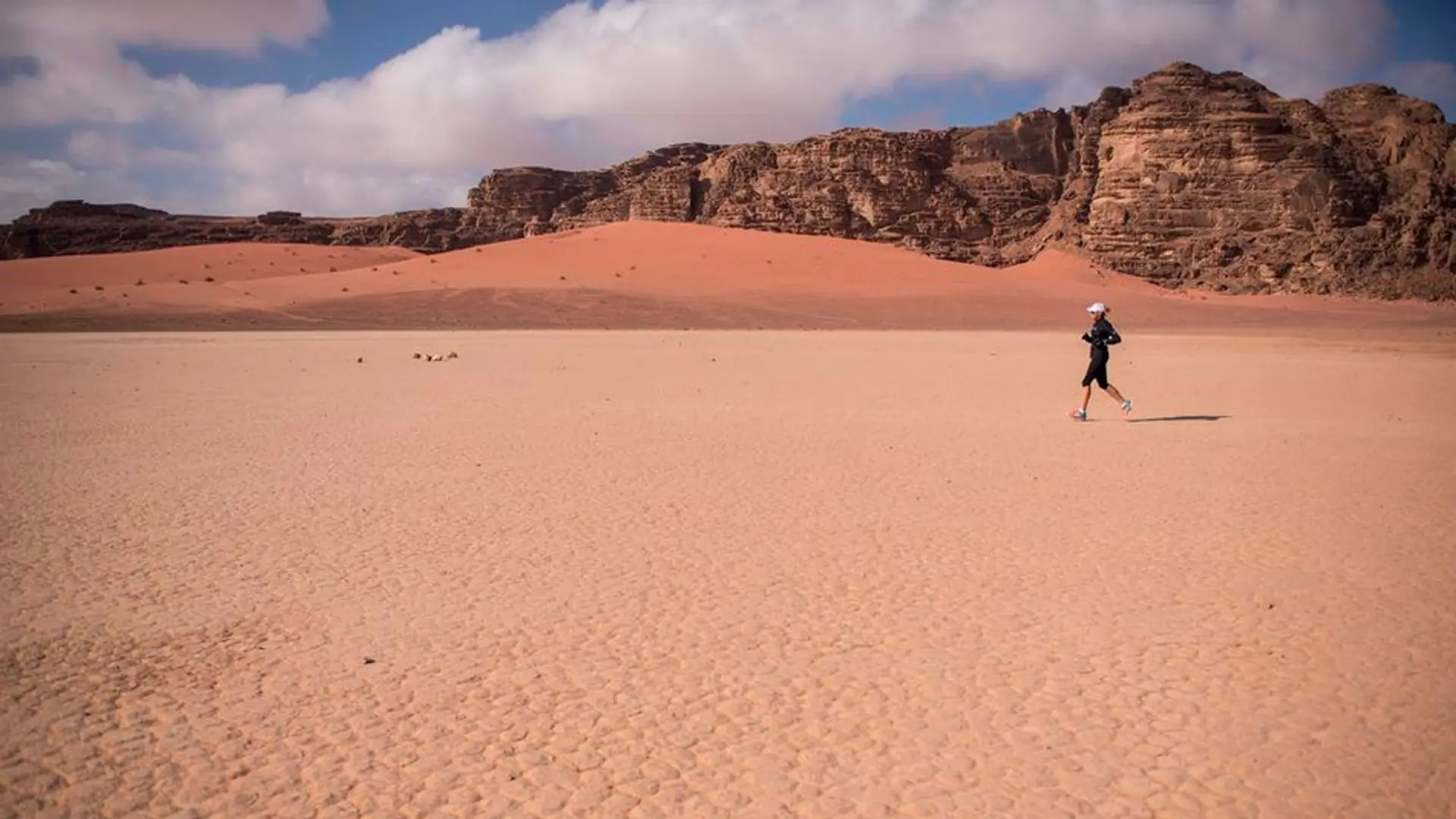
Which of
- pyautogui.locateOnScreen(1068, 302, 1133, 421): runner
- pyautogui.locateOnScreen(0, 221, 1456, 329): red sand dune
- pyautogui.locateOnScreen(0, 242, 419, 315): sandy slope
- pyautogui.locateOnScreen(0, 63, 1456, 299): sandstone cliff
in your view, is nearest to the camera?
pyautogui.locateOnScreen(1068, 302, 1133, 421): runner

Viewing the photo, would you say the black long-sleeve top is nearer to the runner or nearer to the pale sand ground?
the runner

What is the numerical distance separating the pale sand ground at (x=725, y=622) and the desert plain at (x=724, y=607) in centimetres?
3

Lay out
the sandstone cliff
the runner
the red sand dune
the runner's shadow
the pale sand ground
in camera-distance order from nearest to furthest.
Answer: the pale sand ground → the runner → the runner's shadow → the red sand dune → the sandstone cliff

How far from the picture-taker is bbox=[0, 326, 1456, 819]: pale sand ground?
368 cm

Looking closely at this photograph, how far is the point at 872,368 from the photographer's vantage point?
21312 millimetres

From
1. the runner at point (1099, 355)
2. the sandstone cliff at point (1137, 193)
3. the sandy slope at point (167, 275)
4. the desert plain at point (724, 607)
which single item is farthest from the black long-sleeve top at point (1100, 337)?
the sandstone cliff at point (1137, 193)

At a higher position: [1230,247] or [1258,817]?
[1230,247]

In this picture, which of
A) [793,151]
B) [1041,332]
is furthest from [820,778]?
[793,151]

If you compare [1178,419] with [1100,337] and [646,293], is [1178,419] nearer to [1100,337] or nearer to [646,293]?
[1100,337]

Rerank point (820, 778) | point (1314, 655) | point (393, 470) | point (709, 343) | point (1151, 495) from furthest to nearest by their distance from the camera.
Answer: point (709, 343)
point (393, 470)
point (1151, 495)
point (1314, 655)
point (820, 778)

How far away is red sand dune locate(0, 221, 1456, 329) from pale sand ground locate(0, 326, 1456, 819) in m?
30.7

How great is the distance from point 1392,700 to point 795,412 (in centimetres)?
989

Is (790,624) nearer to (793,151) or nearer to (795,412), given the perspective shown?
(795,412)

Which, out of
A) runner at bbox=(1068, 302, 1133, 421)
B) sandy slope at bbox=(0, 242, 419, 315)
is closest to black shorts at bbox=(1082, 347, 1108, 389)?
runner at bbox=(1068, 302, 1133, 421)
